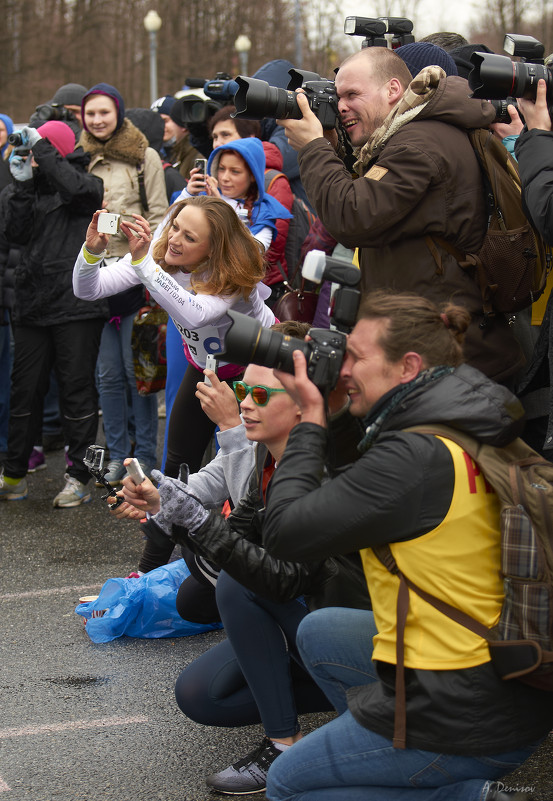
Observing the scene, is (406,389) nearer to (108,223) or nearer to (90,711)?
(90,711)

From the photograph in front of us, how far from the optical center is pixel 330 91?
10.8 feet

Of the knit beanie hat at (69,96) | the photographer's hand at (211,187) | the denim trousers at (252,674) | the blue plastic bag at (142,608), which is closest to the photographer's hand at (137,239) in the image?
the photographer's hand at (211,187)

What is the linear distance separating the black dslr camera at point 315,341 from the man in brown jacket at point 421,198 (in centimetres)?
79

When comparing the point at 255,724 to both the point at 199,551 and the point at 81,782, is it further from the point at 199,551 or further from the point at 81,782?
the point at 199,551

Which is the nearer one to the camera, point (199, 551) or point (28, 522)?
point (199, 551)

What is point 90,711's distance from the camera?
127 inches

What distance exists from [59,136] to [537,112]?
3.37 meters

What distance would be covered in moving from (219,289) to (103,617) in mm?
1331

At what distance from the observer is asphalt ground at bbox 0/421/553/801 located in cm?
279

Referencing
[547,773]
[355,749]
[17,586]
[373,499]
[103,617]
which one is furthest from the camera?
[17,586]

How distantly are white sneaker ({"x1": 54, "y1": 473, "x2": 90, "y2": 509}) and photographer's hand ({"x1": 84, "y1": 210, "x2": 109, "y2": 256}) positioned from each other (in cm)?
184

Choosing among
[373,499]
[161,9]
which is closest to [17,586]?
[373,499]

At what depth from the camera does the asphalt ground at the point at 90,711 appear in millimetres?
2789

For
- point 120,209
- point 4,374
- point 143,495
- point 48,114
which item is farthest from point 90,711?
point 48,114
